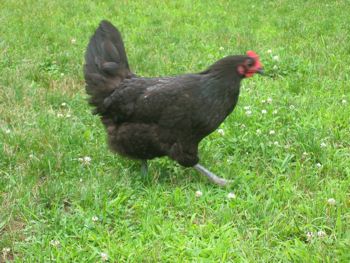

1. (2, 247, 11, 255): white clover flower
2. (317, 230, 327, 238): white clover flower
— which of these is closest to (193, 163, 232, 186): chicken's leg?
(317, 230, 327, 238): white clover flower

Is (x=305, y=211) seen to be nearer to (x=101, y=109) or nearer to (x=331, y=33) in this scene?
(x=101, y=109)

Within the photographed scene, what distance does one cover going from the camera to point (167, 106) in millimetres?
4145

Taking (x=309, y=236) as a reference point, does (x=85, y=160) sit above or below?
below

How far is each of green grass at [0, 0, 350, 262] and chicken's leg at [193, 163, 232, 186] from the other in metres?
0.07

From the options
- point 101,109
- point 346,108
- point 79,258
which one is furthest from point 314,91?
point 79,258

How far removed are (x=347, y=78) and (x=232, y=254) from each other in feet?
11.8

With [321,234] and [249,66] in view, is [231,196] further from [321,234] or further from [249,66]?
[249,66]

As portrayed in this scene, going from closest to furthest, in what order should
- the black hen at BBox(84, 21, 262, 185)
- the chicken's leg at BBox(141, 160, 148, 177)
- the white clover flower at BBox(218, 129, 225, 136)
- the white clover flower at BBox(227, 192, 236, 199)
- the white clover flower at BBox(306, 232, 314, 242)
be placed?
the white clover flower at BBox(306, 232, 314, 242) → the white clover flower at BBox(227, 192, 236, 199) → the black hen at BBox(84, 21, 262, 185) → the chicken's leg at BBox(141, 160, 148, 177) → the white clover flower at BBox(218, 129, 225, 136)

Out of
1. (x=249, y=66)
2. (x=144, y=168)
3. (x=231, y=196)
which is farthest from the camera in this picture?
(x=144, y=168)

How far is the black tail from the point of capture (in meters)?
4.44

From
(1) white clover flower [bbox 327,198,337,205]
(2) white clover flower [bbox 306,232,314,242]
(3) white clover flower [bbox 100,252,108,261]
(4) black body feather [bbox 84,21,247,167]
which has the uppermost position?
(4) black body feather [bbox 84,21,247,167]

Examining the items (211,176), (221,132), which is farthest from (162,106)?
(221,132)

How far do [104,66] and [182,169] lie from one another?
1.14 meters

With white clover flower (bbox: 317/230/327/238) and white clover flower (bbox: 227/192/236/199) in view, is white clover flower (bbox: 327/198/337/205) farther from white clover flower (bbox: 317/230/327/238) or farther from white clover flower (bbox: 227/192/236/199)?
white clover flower (bbox: 227/192/236/199)
